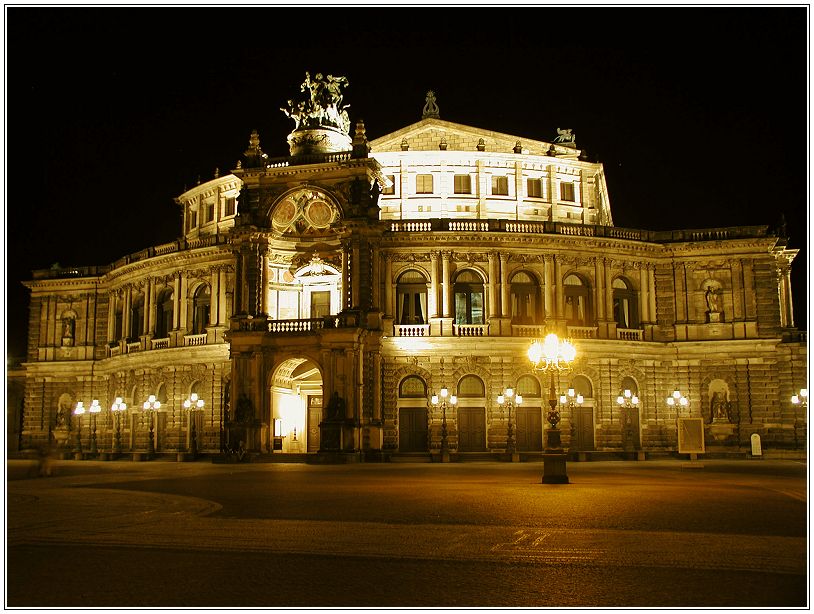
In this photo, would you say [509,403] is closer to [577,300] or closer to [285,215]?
[577,300]

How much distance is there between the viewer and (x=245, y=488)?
2806 centimetres

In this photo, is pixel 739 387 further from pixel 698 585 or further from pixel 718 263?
pixel 698 585

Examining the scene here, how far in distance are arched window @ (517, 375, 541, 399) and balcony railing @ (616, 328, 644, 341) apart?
265 inches

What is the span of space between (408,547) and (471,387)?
133 ft

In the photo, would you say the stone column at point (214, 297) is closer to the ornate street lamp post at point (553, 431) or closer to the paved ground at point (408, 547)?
the ornate street lamp post at point (553, 431)

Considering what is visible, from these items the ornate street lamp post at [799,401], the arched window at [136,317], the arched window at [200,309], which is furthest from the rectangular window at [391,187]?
the ornate street lamp post at [799,401]

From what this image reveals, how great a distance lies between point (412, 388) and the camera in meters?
54.8

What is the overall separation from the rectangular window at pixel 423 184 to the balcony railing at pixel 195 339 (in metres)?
18.9

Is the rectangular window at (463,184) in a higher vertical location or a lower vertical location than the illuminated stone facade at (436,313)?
higher

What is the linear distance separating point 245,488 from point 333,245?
103ft

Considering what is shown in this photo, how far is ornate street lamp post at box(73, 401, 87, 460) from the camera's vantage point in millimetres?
61625

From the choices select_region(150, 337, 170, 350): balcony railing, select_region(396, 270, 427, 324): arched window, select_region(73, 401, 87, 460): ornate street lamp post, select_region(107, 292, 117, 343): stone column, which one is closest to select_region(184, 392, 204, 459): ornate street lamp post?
select_region(150, 337, 170, 350): balcony railing

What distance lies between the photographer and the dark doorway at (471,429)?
5388cm

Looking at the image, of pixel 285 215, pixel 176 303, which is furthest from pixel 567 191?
pixel 176 303
